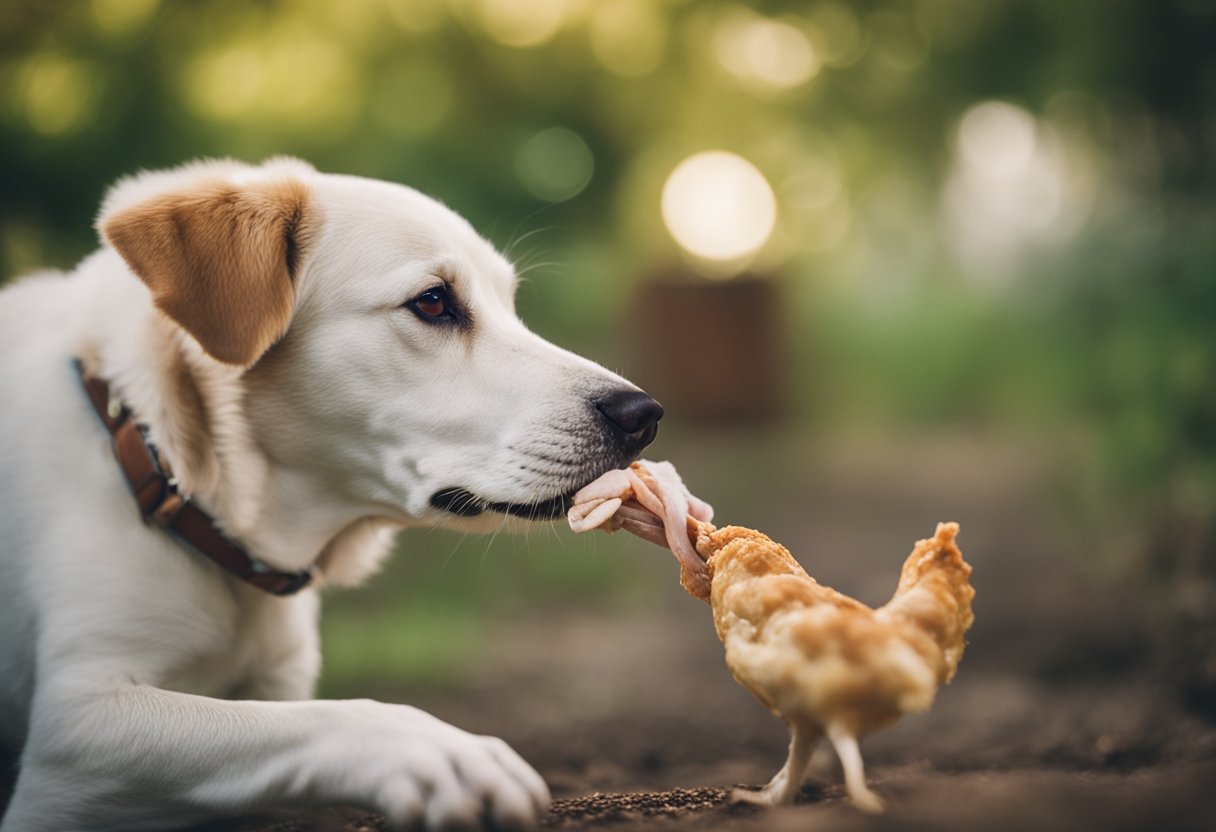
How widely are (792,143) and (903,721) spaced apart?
23.7 ft

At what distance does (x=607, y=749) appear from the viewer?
358cm

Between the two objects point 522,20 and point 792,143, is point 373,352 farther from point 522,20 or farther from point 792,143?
point 792,143

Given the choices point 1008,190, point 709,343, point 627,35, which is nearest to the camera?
point 627,35

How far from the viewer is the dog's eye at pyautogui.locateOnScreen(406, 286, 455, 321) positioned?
2416 millimetres

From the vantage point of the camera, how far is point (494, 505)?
231 centimetres

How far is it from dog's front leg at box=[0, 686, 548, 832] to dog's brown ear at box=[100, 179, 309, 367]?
760 millimetres

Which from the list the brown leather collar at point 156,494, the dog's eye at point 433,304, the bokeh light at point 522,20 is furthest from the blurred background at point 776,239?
the brown leather collar at point 156,494

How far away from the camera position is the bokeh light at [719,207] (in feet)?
29.8

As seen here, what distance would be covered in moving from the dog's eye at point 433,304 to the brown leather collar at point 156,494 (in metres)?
0.66

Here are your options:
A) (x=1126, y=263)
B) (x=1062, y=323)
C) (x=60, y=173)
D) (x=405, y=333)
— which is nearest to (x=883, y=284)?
(x=1062, y=323)

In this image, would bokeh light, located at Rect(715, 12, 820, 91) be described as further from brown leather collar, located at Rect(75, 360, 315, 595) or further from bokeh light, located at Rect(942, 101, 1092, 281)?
brown leather collar, located at Rect(75, 360, 315, 595)

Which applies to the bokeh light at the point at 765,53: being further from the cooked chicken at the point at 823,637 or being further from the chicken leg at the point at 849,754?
the chicken leg at the point at 849,754

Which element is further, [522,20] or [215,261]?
[522,20]

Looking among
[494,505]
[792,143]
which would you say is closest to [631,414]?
[494,505]
